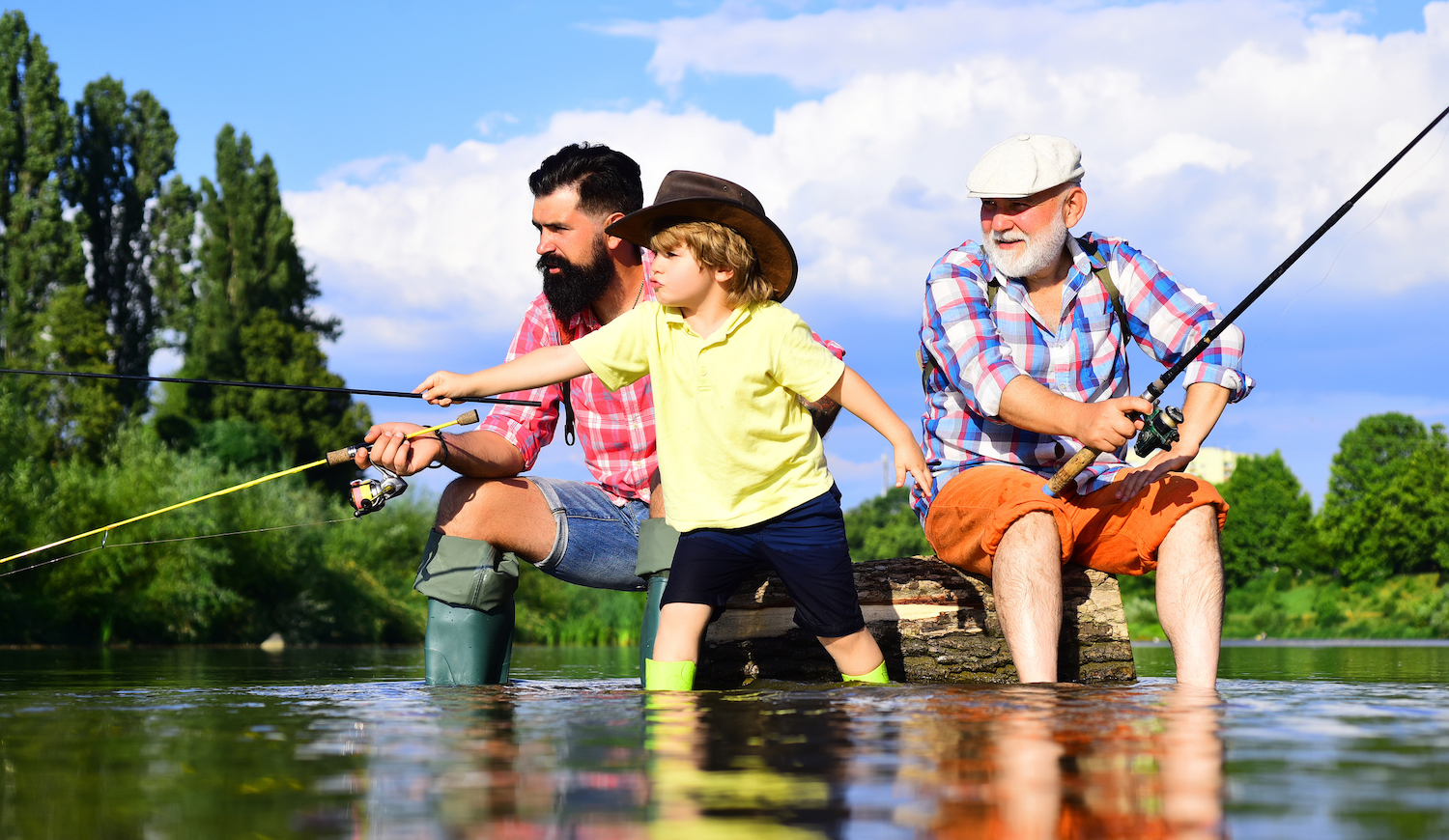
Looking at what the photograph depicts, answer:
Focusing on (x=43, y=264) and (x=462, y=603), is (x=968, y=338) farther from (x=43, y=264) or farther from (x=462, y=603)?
(x=43, y=264)

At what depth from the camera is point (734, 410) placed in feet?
13.3

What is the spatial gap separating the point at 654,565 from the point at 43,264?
36.1m

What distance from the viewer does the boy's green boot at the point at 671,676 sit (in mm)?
3977

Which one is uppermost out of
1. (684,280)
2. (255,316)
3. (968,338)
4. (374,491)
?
(255,316)

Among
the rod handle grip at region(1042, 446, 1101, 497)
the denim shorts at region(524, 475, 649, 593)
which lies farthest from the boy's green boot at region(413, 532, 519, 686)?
the rod handle grip at region(1042, 446, 1101, 497)

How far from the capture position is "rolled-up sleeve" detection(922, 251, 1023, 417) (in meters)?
4.26

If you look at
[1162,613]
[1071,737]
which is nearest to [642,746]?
[1071,737]

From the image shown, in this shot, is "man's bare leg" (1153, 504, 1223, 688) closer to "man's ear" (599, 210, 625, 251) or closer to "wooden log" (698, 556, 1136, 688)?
"wooden log" (698, 556, 1136, 688)

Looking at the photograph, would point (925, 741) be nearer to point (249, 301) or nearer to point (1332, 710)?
point (1332, 710)

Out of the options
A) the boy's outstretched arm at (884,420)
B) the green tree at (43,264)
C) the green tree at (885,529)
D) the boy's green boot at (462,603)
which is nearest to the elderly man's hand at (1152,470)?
the boy's outstretched arm at (884,420)

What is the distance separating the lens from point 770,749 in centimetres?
231

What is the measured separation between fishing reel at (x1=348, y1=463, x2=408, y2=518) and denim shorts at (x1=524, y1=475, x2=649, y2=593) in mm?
485

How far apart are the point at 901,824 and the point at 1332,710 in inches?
74.3

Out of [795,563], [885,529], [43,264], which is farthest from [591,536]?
[885,529]
